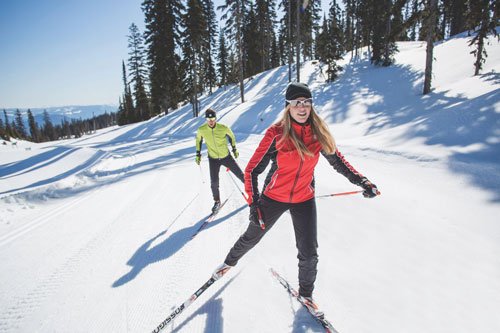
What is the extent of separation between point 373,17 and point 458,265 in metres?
30.4

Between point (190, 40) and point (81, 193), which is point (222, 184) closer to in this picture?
point (81, 193)

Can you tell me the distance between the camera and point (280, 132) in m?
2.60

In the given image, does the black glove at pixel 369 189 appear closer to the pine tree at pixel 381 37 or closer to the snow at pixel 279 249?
the snow at pixel 279 249

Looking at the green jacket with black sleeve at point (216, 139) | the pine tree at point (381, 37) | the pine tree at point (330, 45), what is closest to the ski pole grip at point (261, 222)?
the green jacket with black sleeve at point (216, 139)

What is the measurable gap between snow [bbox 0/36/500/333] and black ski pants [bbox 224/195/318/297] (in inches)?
17.5

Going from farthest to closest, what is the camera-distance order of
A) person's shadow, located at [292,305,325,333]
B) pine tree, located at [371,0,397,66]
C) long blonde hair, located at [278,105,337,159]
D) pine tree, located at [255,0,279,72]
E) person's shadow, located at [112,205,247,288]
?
1. pine tree, located at [255,0,279,72]
2. pine tree, located at [371,0,397,66]
3. person's shadow, located at [112,205,247,288]
4. person's shadow, located at [292,305,325,333]
5. long blonde hair, located at [278,105,337,159]

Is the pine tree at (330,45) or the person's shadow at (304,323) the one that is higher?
the pine tree at (330,45)

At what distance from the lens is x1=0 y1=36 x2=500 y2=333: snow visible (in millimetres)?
2834

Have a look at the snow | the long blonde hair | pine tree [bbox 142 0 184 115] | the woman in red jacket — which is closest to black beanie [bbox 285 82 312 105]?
the woman in red jacket

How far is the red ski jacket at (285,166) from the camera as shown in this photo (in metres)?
2.60

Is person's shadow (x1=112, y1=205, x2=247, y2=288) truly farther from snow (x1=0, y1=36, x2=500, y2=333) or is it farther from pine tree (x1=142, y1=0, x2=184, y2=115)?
pine tree (x1=142, y1=0, x2=184, y2=115)

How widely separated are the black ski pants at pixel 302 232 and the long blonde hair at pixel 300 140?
1.96 ft

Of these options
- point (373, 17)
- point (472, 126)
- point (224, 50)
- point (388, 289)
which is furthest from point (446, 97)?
point (224, 50)

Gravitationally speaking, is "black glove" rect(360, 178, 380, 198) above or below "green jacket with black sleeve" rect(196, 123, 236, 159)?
below
